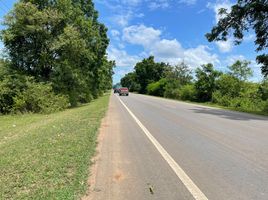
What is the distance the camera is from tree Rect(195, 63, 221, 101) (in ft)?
132

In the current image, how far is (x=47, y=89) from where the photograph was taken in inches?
1009

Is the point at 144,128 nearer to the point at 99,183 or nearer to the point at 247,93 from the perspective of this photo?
the point at 99,183

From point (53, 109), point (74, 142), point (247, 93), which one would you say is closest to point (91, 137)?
point (74, 142)

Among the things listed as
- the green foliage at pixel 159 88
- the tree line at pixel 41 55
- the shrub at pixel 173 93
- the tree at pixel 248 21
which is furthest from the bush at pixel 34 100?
the green foliage at pixel 159 88

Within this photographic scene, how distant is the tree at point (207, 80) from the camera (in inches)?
1590

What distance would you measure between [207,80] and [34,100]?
24.4m

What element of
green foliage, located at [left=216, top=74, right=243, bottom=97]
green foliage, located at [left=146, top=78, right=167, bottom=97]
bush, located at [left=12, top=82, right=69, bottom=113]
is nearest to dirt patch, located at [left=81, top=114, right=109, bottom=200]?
bush, located at [left=12, top=82, right=69, bottom=113]

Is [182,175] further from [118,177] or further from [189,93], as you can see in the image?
[189,93]

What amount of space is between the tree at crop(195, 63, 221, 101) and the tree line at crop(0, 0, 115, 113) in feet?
55.5

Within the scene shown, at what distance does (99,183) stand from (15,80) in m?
22.0

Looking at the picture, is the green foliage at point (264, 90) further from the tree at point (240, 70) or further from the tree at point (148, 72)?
the tree at point (148, 72)

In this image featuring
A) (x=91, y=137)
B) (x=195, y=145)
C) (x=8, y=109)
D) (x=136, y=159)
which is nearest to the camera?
(x=136, y=159)

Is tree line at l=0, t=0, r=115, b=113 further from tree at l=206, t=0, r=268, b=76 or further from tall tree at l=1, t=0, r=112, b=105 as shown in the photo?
tree at l=206, t=0, r=268, b=76

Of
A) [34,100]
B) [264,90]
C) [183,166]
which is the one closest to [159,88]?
[264,90]
